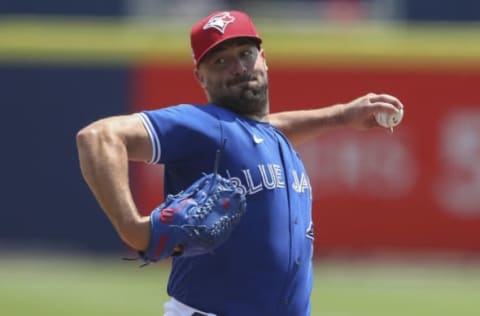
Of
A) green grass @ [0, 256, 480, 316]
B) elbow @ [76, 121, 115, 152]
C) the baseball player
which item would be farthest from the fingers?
green grass @ [0, 256, 480, 316]

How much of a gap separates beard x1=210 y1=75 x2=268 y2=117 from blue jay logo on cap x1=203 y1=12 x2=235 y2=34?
0.74ft

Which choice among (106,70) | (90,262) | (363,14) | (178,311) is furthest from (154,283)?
(178,311)

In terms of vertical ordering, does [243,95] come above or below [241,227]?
above

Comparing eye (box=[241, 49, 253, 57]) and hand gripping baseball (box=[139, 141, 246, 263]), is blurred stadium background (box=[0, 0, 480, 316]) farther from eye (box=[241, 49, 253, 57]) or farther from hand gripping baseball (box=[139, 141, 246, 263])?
hand gripping baseball (box=[139, 141, 246, 263])

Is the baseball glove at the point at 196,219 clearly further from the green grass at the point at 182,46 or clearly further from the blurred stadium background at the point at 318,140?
the green grass at the point at 182,46

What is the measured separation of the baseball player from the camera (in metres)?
5.20

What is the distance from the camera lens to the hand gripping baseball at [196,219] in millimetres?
4691

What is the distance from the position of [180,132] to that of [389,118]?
4.14 ft

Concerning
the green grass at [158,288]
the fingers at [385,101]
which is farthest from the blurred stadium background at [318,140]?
the fingers at [385,101]

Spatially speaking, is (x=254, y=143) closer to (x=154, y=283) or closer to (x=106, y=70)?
(x=154, y=283)

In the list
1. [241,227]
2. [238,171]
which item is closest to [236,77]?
[238,171]

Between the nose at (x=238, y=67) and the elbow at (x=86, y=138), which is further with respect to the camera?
the nose at (x=238, y=67)

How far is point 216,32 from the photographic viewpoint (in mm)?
5430

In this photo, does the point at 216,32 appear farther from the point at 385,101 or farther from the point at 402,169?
the point at 402,169
